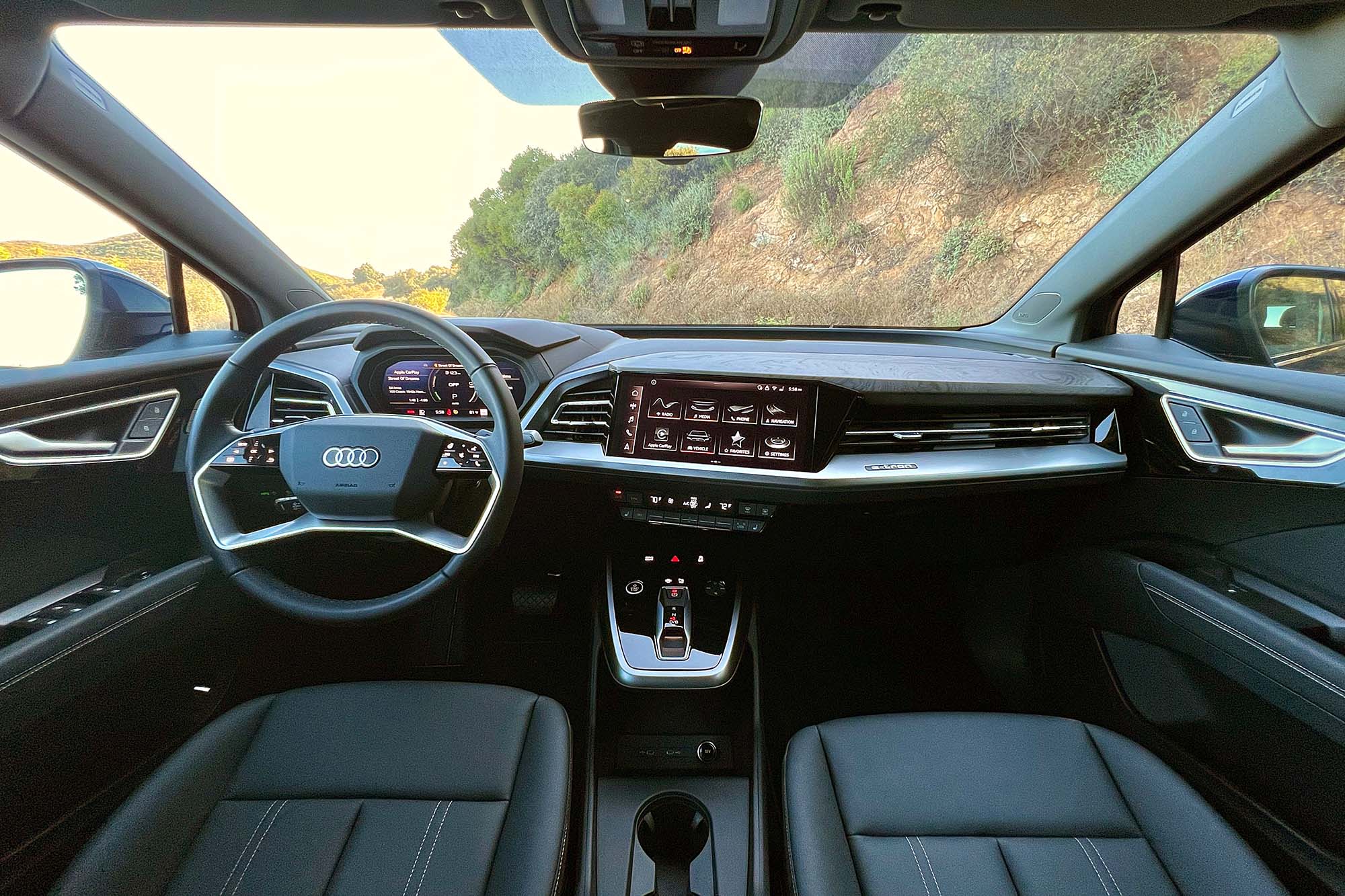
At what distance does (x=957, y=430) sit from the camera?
1.94 metres

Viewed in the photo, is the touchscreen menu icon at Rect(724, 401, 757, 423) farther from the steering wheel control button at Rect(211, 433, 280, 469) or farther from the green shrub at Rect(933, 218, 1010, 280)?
the steering wheel control button at Rect(211, 433, 280, 469)

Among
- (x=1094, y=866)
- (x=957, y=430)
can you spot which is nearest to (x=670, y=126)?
(x=957, y=430)

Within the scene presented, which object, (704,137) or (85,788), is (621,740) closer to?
(85,788)

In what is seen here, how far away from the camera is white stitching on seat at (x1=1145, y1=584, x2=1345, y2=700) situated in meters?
1.34

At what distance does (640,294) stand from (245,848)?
1.77 metres

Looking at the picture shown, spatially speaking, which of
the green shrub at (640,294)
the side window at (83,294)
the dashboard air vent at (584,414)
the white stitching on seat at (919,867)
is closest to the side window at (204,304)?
the side window at (83,294)

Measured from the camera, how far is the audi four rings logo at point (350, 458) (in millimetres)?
1485

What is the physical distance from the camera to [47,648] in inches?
57.0

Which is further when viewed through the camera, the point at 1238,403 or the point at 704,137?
the point at 704,137

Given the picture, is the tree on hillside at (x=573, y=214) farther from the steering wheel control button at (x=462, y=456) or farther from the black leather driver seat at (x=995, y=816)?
the black leather driver seat at (x=995, y=816)

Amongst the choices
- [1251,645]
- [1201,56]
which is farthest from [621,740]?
[1201,56]

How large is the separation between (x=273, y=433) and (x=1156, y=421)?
7.04 feet

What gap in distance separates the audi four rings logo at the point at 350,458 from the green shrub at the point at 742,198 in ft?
4.29

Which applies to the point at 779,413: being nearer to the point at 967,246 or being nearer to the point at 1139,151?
the point at 967,246
